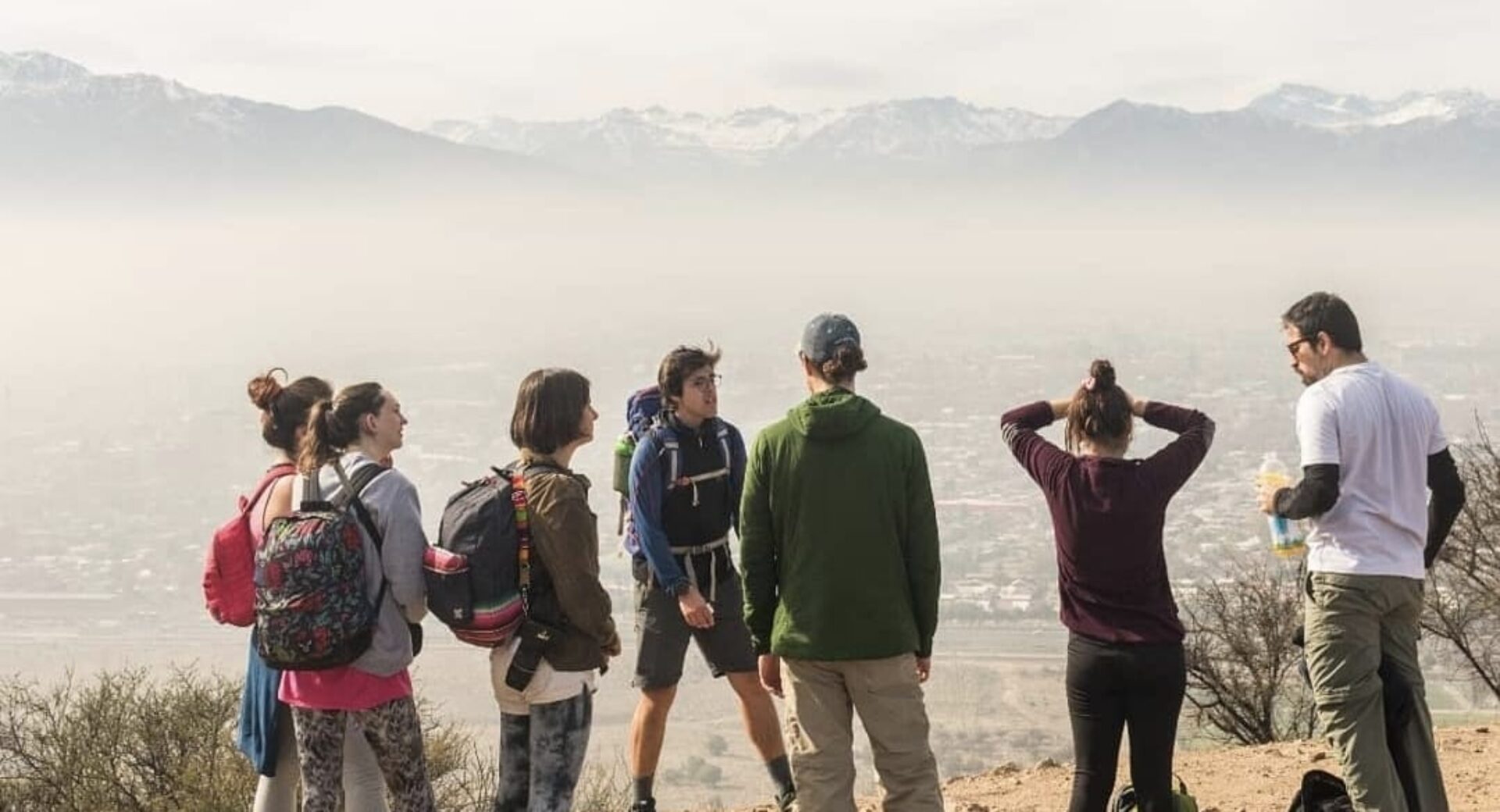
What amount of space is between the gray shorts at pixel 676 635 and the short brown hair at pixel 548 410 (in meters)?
1.07

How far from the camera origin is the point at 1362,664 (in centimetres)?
402

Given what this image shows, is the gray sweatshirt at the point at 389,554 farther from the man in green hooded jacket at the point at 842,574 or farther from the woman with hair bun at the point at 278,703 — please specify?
the man in green hooded jacket at the point at 842,574

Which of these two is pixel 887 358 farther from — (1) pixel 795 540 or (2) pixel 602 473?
(1) pixel 795 540

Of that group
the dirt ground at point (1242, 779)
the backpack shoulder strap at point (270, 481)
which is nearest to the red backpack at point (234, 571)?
the backpack shoulder strap at point (270, 481)

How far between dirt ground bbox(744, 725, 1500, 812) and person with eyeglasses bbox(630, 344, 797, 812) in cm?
84

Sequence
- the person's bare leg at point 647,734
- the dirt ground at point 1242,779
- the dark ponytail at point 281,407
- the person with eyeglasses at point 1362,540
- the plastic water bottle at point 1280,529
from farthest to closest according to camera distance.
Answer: the dirt ground at point 1242,779 → the person's bare leg at point 647,734 → the dark ponytail at point 281,407 → the plastic water bottle at point 1280,529 → the person with eyeglasses at point 1362,540

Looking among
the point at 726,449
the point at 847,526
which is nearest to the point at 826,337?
the point at 847,526

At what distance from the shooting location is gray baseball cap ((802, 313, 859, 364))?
4.00m

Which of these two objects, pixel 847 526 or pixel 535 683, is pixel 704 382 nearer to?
pixel 847 526

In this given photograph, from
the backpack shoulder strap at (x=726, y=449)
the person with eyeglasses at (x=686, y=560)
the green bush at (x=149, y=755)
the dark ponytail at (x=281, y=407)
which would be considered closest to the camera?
the dark ponytail at (x=281, y=407)

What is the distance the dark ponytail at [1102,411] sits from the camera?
3.94 m

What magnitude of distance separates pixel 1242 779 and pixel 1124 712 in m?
2.62

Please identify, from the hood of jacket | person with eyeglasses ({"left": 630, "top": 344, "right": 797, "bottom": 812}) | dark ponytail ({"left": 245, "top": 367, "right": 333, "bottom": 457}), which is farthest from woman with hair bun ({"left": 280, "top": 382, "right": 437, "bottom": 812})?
the hood of jacket

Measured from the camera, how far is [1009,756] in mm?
44062
